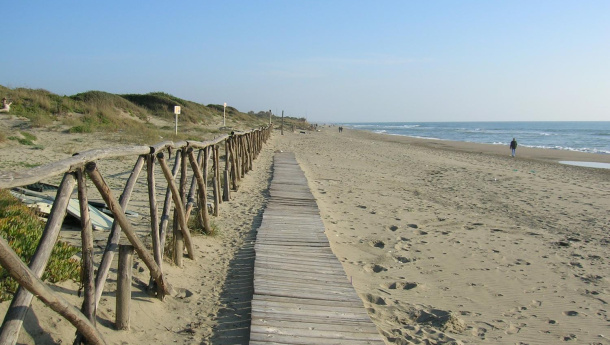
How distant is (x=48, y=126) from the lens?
55.0ft

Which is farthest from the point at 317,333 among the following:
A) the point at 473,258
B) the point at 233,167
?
the point at 233,167

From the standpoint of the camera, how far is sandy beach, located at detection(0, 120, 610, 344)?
3.91 meters

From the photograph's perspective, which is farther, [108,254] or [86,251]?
[108,254]

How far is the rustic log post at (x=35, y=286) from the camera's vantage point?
2.18 meters

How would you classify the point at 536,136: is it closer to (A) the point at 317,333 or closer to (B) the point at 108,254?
(A) the point at 317,333

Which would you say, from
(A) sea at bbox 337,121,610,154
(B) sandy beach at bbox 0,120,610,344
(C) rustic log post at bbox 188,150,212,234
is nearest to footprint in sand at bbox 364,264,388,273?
(B) sandy beach at bbox 0,120,610,344

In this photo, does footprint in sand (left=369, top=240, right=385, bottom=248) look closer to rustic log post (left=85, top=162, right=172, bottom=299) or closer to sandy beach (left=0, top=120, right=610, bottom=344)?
sandy beach (left=0, top=120, right=610, bottom=344)

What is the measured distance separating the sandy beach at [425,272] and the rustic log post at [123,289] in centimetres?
8

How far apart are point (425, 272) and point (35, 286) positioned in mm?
4416

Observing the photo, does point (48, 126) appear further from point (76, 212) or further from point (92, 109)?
point (76, 212)

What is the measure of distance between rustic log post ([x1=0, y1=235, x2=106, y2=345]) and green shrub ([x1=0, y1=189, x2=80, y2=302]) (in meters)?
0.69

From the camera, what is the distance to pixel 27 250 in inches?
142

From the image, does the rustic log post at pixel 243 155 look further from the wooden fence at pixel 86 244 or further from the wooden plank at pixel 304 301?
the wooden plank at pixel 304 301

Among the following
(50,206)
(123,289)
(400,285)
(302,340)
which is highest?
(50,206)
